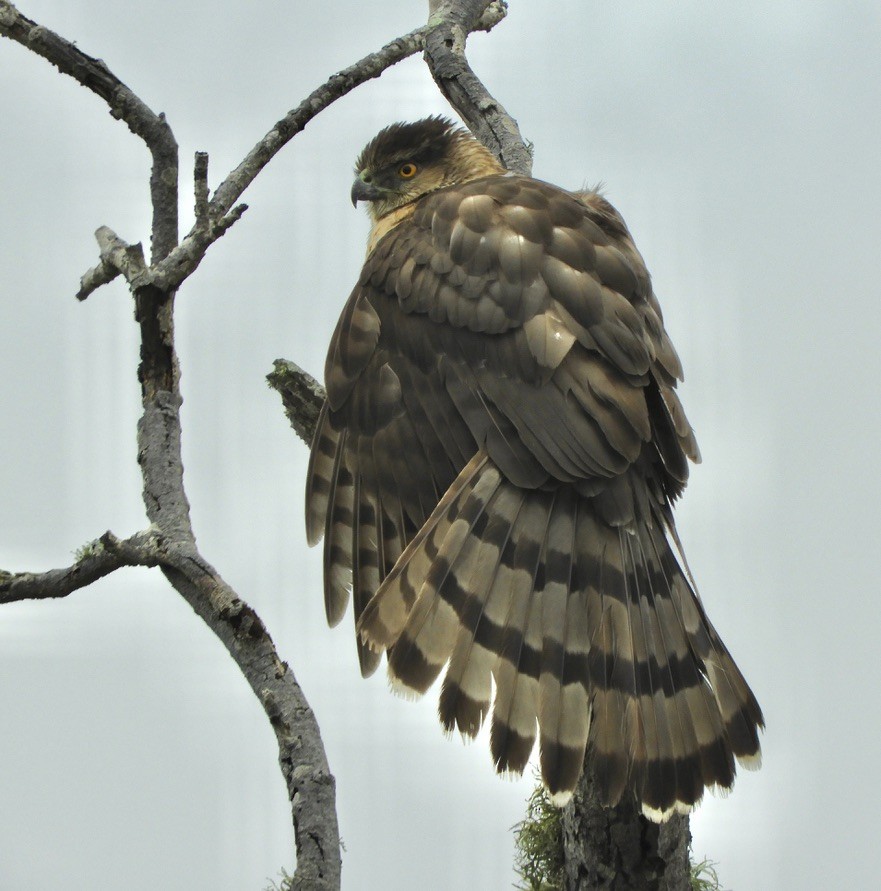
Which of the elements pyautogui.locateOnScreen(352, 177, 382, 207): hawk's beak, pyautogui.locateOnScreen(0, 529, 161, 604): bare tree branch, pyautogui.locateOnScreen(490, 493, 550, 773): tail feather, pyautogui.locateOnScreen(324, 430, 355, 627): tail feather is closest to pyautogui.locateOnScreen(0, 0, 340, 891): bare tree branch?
pyautogui.locateOnScreen(0, 529, 161, 604): bare tree branch

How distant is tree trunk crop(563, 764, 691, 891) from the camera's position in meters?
3.33

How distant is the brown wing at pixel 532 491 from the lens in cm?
317

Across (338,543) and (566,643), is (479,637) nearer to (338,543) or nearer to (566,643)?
(566,643)

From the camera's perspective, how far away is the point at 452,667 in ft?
10.6

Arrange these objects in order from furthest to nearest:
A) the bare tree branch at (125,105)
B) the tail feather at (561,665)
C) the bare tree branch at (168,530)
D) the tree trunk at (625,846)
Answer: the bare tree branch at (125,105) → the tree trunk at (625,846) → the tail feather at (561,665) → the bare tree branch at (168,530)

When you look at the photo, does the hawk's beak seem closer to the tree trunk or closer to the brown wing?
the brown wing

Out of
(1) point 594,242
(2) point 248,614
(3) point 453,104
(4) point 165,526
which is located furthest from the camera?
(3) point 453,104

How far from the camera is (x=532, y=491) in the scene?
338 cm

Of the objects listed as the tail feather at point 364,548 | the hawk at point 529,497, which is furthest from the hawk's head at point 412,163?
the tail feather at point 364,548

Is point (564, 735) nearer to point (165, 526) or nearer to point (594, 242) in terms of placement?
point (165, 526)

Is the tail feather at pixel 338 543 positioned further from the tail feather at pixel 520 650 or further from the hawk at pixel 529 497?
the tail feather at pixel 520 650

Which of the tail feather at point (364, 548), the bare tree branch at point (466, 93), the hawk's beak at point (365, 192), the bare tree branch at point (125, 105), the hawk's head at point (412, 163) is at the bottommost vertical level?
the tail feather at point (364, 548)

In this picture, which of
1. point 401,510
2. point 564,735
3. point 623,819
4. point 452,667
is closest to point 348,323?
point 401,510

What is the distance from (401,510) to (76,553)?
3.32 ft
